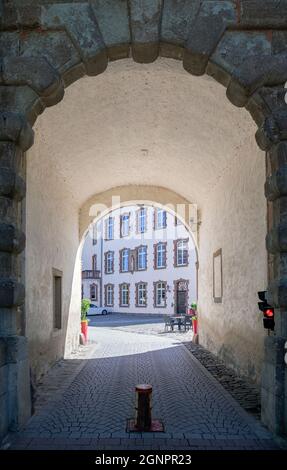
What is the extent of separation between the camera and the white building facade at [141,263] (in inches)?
1241

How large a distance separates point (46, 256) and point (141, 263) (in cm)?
2606

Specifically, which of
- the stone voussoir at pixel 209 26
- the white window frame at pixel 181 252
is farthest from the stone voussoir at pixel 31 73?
the white window frame at pixel 181 252

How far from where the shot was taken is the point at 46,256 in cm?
947

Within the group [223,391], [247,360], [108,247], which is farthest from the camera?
[108,247]

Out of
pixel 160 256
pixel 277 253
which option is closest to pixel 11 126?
pixel 277 253

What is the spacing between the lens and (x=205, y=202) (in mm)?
12828

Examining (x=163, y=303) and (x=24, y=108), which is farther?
(x=163, y=303)

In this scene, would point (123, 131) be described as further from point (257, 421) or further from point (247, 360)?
point (257, 421)

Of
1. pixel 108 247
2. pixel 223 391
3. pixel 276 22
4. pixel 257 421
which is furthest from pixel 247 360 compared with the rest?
pixel 108 247

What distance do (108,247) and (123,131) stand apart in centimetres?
3053

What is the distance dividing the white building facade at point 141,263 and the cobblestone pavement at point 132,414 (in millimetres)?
20473

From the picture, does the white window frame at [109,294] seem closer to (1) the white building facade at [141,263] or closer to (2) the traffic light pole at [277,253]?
(1) the white building facade at [141,263]

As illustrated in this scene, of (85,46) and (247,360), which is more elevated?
(85,46)

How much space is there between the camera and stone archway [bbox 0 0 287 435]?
514 centimetres
